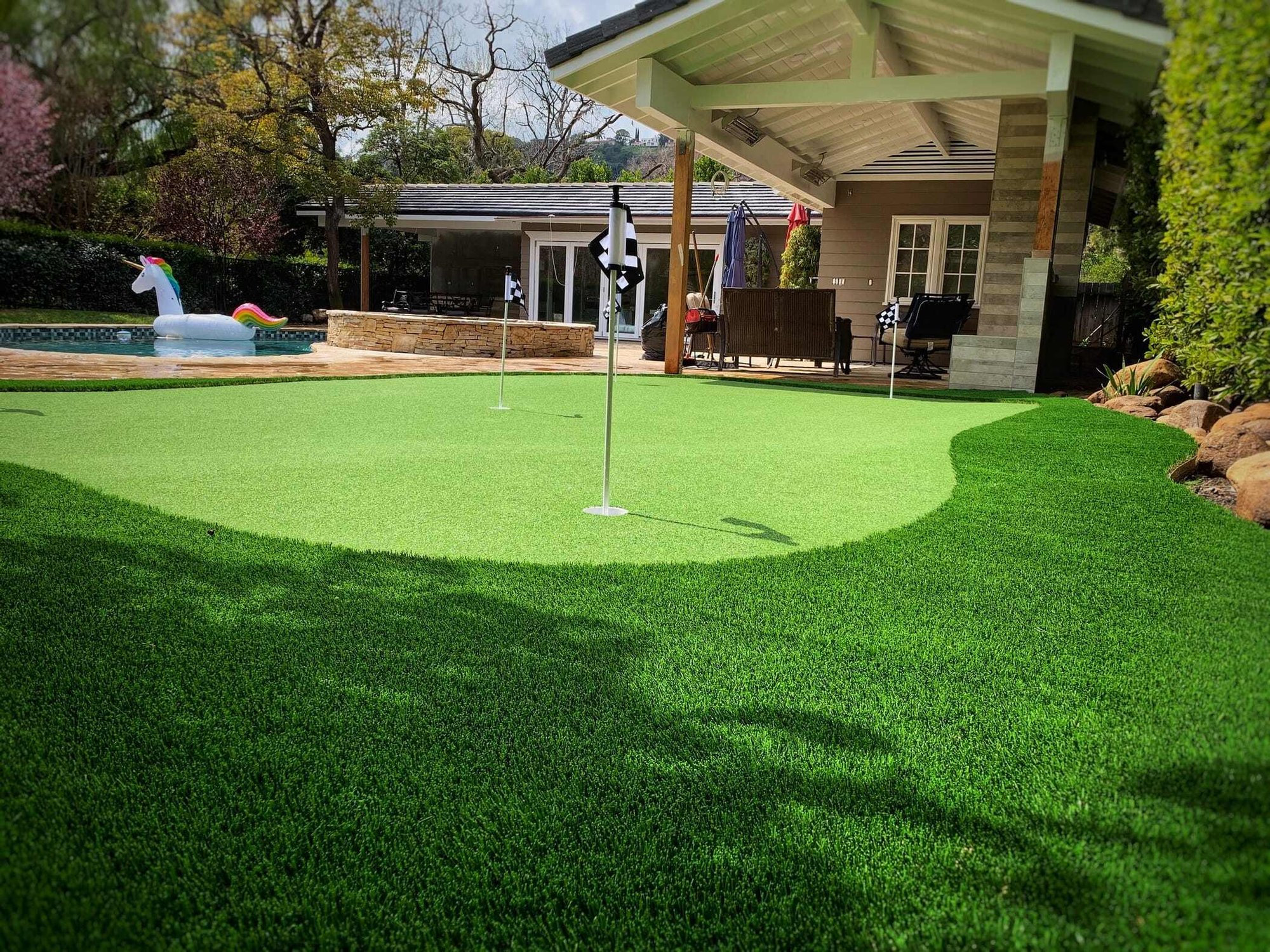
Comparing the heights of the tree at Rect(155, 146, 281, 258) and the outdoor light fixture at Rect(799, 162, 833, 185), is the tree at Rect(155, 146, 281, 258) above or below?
below

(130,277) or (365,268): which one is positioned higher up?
(365,268)

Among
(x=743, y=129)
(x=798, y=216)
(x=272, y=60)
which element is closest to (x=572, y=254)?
(x=798, y=216)

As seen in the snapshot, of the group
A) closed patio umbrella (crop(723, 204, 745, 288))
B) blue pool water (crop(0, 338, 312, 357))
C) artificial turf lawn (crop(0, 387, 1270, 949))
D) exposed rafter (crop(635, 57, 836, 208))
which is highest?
exposed rafter (crop(635, 57, 836, 208))

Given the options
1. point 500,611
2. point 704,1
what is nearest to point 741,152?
point 704,1

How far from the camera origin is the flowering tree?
1.35 meters

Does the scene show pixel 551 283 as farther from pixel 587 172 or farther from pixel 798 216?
pixel 587 172

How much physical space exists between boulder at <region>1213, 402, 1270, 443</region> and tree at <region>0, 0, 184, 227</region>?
351 cm

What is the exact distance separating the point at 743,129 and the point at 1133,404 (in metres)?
7.54

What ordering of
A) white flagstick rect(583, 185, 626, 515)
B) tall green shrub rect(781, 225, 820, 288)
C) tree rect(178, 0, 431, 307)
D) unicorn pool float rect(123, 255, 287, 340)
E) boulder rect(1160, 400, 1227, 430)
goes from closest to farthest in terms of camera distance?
tree rect(178, 0, 431, 307), white flagstick rect(583, 185, 626, 515), boulder rect(1160, 400, 1227, 430), unicorn pool float rect(123, 255, 287, 340), tall green shrub rect(781, 225, 820, 288)

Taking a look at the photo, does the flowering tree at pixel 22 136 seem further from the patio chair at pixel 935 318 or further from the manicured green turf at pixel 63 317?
the patio chair at pixel 935 318

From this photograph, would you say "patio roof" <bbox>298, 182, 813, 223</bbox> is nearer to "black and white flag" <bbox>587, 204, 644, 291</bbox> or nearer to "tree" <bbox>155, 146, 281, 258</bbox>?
"tree" <bbox>155, 146, 281, 258</bbox>

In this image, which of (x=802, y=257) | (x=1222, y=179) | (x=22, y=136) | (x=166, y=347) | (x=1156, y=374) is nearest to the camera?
(x=1222, y=179)

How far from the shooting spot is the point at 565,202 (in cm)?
2156

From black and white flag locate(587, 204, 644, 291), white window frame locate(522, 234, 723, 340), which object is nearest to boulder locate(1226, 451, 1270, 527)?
black and white flag locate(587, 204, 644, 291)
